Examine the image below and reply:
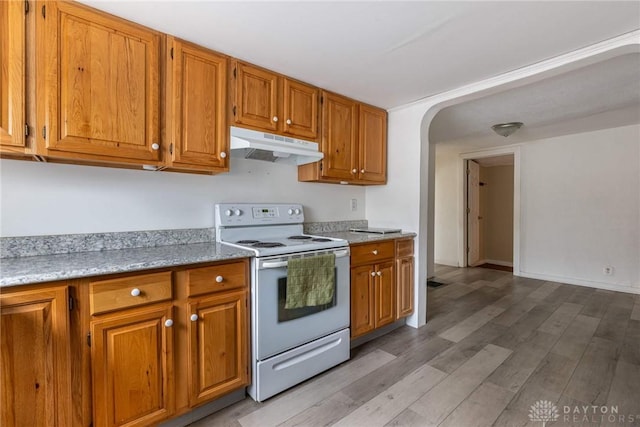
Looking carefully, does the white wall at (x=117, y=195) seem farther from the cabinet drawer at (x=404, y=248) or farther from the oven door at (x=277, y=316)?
the cabinet drawer at (x=404, y=248)

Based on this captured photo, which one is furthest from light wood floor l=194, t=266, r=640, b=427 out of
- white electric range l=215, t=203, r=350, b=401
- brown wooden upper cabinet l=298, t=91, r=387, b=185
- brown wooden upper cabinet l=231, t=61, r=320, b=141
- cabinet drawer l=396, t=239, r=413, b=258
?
brown wooden upper cabinet l=231, t=61, r=320, b=141

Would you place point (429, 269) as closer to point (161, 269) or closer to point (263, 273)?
point (263, 273)

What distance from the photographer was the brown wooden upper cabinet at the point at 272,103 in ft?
6.66

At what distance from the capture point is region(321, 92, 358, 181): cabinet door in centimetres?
256

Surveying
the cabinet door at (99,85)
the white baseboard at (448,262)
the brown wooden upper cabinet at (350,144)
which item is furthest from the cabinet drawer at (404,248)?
the white baseboard at (448,262)

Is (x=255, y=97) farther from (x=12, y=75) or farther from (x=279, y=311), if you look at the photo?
(x=279, y=311)

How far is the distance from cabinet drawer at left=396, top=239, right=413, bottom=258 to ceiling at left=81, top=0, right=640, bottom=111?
1.39 meters

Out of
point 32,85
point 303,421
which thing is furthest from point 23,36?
point 303,421

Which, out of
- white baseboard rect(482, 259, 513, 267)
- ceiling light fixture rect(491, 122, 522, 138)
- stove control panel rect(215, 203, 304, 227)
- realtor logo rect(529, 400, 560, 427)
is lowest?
realtor logo rect(529, 400, 560, 427)

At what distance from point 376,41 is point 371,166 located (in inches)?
50.5

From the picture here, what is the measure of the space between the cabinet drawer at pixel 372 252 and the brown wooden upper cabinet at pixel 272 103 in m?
0.97

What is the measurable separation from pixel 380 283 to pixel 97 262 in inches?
77.3

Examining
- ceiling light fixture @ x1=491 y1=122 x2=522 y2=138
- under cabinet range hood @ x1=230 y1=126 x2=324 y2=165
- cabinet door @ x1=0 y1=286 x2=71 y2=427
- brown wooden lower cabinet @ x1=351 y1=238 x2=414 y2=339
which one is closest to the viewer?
cabinet door @ x1=0 y1=286 x2=71 y2=427
